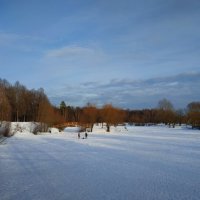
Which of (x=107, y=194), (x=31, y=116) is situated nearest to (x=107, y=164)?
(x=107, y=194)

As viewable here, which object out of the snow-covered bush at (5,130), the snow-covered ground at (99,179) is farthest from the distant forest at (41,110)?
the snow-covered ground at (99,179)

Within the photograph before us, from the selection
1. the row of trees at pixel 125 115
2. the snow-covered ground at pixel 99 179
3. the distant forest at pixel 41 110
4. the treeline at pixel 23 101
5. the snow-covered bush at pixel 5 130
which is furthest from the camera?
the treeline at pixel 23 101

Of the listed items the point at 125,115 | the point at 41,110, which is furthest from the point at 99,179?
the point at 125,115

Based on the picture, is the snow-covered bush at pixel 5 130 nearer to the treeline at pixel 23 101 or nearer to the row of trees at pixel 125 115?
the row of trees at pixel 125 115

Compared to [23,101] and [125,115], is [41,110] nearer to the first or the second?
[23,101]

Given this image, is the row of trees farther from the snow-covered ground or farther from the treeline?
the snow-covered ground

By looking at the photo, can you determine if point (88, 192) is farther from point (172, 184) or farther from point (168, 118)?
point (168, 118)

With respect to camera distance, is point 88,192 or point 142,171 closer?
point 88,192

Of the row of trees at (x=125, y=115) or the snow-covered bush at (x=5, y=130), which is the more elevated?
the row of trees at (x=125, y=115)

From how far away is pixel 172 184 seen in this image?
1279 centimetres

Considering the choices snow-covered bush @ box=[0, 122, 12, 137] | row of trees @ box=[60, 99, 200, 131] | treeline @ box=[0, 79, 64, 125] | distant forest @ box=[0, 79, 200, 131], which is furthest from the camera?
treeline @ box=[0, 79, 64, 125]

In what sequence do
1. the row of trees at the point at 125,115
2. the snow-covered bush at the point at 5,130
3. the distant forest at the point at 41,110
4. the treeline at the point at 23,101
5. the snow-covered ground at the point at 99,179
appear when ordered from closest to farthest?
the snow-covered ground at the point at 99,179, the snow-covered bush at the point at 5,130, the distant forest at the point at 41,110, the row of trees at the point at 125,115, the treeline at the point at 23,101

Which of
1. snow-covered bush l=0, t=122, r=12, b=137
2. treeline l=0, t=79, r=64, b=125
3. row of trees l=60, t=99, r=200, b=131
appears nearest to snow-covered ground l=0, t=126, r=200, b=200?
snow-covered bush l=0, t=122, r=12, b=137

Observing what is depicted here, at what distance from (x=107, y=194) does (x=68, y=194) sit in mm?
1277
